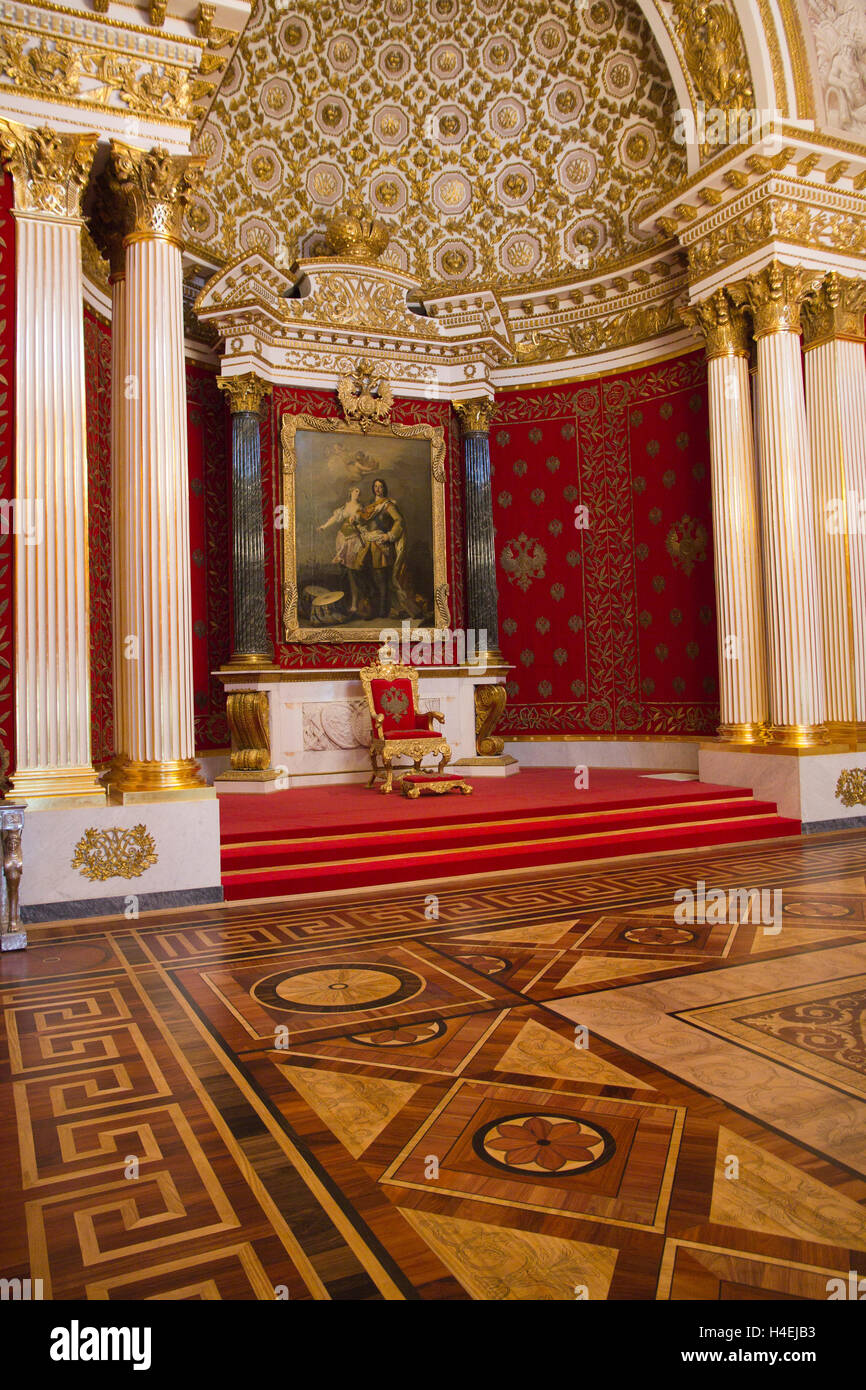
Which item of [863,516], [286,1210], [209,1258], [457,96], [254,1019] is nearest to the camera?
[209,1258]

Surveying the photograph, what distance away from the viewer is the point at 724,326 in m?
9.02

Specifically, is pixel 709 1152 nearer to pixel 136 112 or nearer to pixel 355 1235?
pixel 355 1235

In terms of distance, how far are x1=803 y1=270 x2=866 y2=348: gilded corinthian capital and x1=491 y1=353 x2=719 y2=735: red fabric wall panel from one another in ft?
4.55

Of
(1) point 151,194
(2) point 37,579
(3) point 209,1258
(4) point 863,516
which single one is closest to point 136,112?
(1) point 151,194

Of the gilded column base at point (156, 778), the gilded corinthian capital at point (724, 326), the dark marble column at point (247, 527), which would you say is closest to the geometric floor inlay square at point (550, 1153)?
the gilded column base at point (156, 778)

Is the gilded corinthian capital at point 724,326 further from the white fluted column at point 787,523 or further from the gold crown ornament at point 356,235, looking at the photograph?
the gold crown ornament at point 356,235

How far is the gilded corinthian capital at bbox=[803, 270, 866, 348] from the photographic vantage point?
8.66 meters

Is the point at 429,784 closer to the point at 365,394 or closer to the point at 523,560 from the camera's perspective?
the point at 523,560

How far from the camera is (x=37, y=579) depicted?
5.58 metres

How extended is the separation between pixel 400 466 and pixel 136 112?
5.21 meters

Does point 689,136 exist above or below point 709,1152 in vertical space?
above

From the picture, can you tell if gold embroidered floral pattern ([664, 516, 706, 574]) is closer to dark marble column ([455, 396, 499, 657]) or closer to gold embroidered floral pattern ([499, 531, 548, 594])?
gold embroidered floral pattern ([499, 531, 548, 594])

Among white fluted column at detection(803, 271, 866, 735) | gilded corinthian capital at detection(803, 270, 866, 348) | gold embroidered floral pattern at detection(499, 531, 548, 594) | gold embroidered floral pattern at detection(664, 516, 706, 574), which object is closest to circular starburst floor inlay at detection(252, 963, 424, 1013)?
white fluted column at detection(803, 271, 866, 735)

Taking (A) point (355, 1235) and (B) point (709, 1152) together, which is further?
(B) point (709, 1152)
